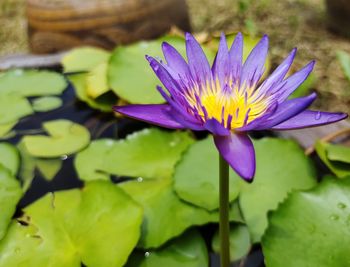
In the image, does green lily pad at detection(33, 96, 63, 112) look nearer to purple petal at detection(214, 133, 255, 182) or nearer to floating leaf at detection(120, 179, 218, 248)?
floating leaf at detection(120, 179, 218, 248)

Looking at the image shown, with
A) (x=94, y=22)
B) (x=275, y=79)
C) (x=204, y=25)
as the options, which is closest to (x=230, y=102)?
(x=275, y=79)

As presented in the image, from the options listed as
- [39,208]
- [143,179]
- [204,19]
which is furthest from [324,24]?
[39,208]

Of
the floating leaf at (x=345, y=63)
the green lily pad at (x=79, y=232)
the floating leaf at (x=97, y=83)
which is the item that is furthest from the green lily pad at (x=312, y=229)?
the floating leaf at (x=97, y=83)

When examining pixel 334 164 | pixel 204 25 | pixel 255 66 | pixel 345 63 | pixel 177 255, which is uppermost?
pixel 255 66

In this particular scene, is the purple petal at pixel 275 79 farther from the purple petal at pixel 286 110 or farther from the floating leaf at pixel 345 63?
the floating leaf at pixel 345 63

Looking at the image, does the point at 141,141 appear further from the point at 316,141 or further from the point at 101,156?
the point at 316,141

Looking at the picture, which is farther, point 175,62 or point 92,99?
point 92,99

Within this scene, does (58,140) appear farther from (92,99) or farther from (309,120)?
(309,120)

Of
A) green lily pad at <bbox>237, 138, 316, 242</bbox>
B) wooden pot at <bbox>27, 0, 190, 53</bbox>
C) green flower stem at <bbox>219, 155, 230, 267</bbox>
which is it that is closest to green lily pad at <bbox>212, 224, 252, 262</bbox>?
green lily pad at <bbox>237, 138, 316, 242</bbox>
